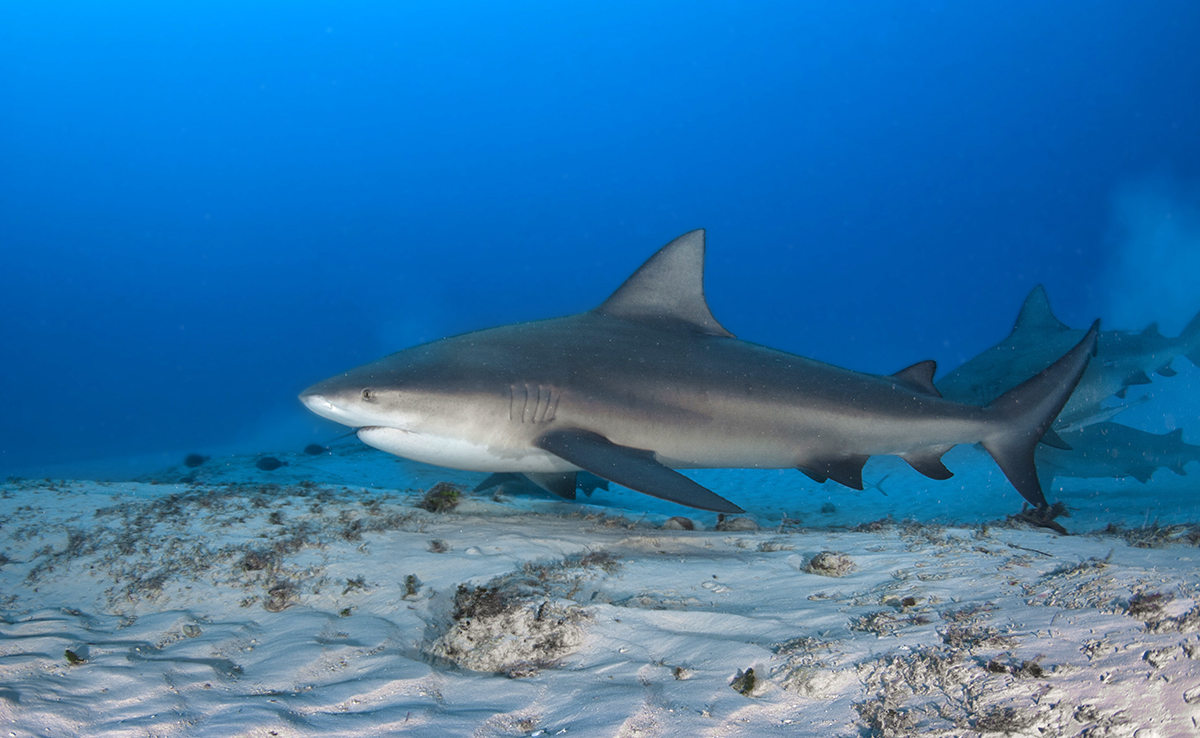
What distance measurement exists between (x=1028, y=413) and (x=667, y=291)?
3.03 metres

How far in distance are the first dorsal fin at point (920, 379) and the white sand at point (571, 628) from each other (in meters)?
1.15

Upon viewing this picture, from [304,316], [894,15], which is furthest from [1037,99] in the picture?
[304,316]

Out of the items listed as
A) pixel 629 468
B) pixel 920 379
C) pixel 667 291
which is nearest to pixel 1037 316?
pixel 920 379

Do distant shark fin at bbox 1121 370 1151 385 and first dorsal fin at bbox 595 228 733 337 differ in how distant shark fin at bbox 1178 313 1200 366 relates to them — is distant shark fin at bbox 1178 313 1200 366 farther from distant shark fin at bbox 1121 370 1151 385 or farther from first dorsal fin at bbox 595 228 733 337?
first dorsal fin at bbox 595 228 733 337

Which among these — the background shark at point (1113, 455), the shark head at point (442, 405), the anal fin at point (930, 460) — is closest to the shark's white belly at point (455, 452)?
the shark head at point (442, 405)

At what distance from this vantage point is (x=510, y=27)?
5020 inches

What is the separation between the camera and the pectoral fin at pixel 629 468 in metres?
3.26

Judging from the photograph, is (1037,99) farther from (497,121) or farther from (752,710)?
(752,710)

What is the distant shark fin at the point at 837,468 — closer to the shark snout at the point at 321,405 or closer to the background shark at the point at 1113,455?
the shark snout at the point at 321,405

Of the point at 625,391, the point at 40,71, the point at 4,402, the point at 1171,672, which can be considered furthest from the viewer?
the point at 40,71

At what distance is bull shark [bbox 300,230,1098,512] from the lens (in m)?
4.00

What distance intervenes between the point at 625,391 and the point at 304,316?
13016 cm

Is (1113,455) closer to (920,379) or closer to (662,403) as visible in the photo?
(920,379)

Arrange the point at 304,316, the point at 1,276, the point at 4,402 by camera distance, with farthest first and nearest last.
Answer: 1. the point at 304,316
2. the point at 1,276
3. the point at 4,402
